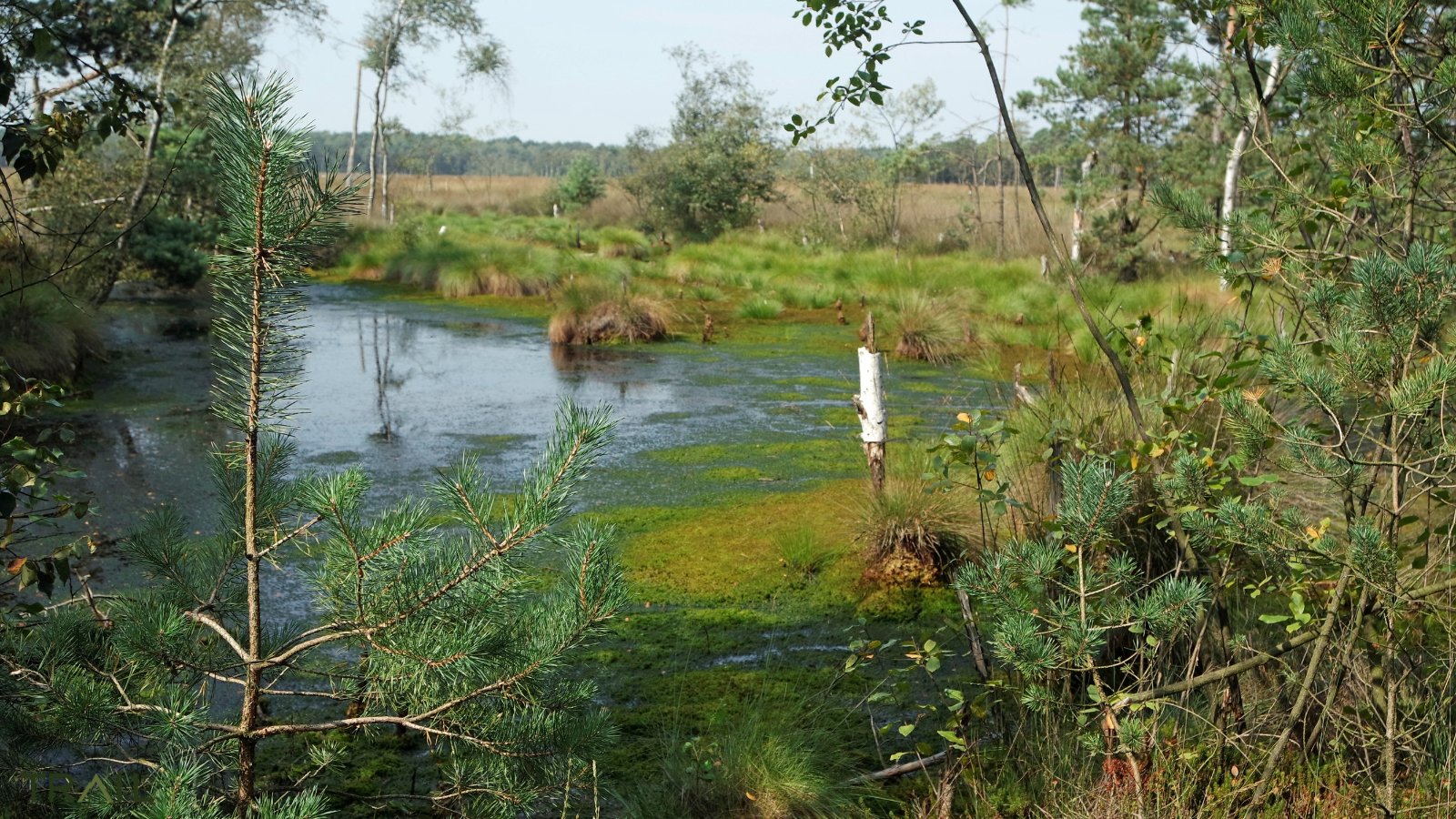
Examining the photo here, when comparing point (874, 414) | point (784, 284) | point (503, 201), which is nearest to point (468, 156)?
point (503, 201)

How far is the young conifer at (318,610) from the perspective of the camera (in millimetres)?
1938

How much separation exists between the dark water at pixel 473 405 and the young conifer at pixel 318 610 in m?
3.39

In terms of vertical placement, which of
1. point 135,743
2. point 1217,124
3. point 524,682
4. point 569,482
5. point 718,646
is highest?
point 1217,124

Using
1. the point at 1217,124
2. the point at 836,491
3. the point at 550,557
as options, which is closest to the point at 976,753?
the point at 550,557

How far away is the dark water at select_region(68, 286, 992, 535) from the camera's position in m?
7.75

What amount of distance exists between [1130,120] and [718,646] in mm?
15628

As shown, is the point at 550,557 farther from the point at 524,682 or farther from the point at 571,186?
the point at 571,186

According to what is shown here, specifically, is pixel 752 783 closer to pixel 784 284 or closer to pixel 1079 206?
pixel 784 284

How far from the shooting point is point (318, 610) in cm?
213

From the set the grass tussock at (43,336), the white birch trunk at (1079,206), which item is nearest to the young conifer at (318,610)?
the grass tussock at (43,336)

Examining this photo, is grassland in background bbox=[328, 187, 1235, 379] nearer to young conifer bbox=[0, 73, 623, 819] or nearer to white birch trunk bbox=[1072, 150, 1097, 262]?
white birch trunk bbox=[1072, 150, 1097, 262]

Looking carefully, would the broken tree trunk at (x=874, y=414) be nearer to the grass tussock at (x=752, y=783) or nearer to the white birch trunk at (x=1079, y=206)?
the grass tussock at (x=752, y=783)

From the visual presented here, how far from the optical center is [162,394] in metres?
10.5

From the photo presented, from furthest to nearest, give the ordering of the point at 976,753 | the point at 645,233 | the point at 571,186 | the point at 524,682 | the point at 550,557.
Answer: the point at 571,186 < the point at 645,233 < the point at 550,557 < the point at 976,753 < the point at 524,682
